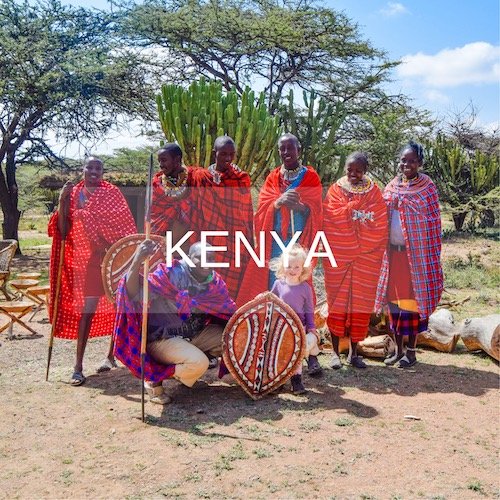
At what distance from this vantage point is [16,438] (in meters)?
3.82

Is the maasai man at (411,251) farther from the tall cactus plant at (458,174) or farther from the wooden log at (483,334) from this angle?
the tall cactus plant at (458,174)

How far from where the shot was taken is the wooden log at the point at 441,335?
240 inches

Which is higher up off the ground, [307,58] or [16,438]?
[307,58]

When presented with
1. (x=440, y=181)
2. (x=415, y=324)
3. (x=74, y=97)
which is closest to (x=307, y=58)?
(x=440, y=181)

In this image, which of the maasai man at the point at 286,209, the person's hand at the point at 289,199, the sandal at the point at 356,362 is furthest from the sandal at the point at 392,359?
the person's hand at the point at 289,199

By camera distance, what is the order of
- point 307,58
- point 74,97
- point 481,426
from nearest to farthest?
point 481,426 < point 74,97 < point 307,58

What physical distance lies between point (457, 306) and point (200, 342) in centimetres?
480

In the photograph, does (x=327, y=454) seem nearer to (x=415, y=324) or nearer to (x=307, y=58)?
(x=415, y=324)

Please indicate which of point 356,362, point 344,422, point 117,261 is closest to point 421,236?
point 356,362

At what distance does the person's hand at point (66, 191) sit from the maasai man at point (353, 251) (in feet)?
7.25

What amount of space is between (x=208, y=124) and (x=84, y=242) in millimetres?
5343

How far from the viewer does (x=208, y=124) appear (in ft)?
32.6

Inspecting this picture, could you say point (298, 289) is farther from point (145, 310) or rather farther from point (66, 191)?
point (66, 191)

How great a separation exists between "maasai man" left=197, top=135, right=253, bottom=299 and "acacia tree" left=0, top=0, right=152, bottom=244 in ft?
36.9
